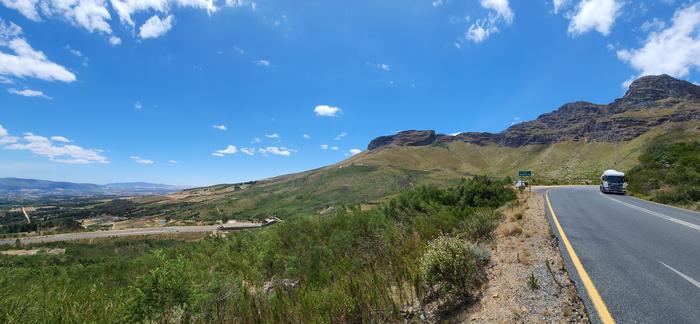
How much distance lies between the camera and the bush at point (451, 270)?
5809mm

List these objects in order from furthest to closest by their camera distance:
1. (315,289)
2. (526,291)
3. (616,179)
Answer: (616,179), (315,289), (526,291)

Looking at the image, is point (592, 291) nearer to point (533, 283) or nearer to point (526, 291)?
point (533, 283)

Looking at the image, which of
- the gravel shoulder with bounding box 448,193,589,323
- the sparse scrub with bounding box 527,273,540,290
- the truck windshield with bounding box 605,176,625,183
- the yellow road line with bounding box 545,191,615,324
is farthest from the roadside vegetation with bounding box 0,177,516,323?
the truck windshield with bounding box 605,176,625,183

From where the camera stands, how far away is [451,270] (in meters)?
5.84

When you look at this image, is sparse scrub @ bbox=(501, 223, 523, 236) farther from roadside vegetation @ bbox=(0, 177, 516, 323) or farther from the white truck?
the white truck

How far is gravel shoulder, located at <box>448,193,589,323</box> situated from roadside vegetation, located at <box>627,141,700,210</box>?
17.5 meters

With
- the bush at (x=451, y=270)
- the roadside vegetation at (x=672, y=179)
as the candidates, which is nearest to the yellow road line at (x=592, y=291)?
the bush at (x=451, y=270)

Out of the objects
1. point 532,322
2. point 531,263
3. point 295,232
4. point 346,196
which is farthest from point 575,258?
point 346,196

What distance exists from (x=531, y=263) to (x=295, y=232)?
1102cm

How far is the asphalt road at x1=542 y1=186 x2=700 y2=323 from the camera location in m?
4.36

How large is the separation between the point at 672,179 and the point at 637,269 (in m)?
28.9

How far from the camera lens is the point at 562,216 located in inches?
531

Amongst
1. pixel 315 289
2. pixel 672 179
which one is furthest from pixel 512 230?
pixel 672 179

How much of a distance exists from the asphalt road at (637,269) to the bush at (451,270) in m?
1.69
